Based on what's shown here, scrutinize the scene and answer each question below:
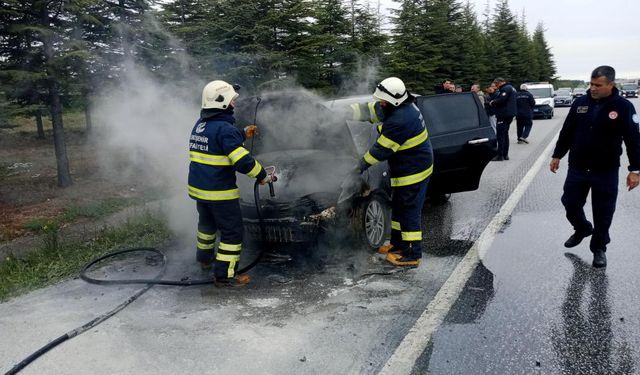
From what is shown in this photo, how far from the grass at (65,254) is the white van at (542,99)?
72.7ft

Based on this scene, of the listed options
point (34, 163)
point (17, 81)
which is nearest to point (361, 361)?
point (17, 81)

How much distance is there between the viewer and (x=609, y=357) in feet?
9.92

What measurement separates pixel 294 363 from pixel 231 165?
2024mm

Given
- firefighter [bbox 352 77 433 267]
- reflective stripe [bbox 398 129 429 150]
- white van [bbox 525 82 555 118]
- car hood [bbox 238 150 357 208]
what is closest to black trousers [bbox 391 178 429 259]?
firefighter [bbox 352 77 433 267]

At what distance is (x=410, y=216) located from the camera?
493 centimetres

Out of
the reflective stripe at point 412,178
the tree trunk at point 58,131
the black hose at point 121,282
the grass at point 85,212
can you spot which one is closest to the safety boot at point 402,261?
the reflective stripe at point 412,178

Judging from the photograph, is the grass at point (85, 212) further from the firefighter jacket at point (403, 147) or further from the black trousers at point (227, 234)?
the firefighter jacket at point (403, 147)

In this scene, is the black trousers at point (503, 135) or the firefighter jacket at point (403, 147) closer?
the firefighter jacket at point (403, 147)

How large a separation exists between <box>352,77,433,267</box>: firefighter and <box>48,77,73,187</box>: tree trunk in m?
8.76

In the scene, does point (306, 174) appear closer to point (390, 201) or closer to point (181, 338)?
point (390, 201)

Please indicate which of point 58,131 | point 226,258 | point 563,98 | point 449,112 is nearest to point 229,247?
point 226,258

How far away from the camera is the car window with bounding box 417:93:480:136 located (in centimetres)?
655

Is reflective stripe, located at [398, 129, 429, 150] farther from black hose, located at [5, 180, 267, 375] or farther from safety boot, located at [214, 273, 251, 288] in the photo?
safety boot, located at [214, 273, 251, 288]

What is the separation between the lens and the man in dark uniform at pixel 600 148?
4391 millimetres
